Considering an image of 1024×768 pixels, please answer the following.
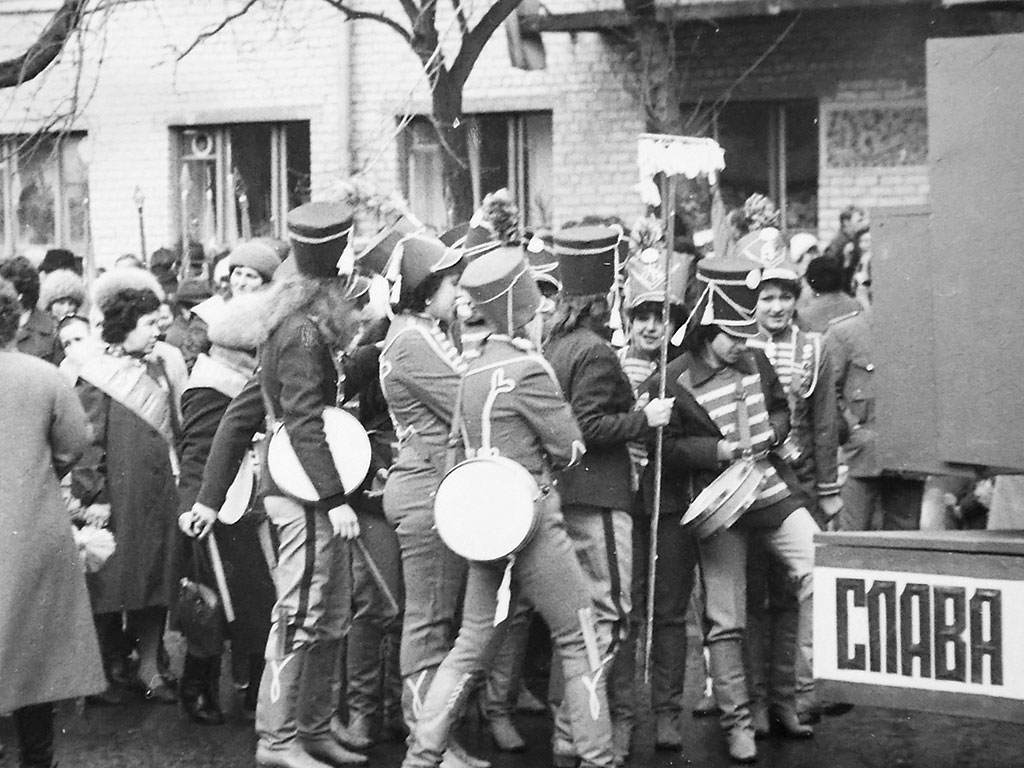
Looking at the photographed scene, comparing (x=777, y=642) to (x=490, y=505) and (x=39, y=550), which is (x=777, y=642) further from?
(x=39, y=550)

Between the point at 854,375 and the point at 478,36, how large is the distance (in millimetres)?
4798

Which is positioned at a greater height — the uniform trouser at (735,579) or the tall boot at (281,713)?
the uniform trouser at (735,579)

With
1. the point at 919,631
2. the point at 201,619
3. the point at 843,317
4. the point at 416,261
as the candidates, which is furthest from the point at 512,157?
the point at 919,631

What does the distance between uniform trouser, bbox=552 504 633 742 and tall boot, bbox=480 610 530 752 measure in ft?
1.21

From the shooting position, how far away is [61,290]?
10555 millimetres

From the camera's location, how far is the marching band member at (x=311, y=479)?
7016mm

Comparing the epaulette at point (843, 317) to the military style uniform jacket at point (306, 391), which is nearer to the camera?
the military style uniform jacket at point (306, 391)

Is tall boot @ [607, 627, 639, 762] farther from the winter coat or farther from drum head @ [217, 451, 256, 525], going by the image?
the winter coat

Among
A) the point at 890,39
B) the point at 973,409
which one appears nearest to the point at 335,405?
the point at 973,409

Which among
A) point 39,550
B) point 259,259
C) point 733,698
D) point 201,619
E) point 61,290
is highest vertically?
point 259,259

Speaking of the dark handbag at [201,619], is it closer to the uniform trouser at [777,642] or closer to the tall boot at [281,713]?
the tall boot at [281,713]

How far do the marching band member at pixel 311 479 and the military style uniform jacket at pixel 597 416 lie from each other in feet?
2.83

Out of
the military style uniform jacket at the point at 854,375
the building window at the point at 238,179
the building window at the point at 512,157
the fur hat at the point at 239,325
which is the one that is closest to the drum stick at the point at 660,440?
the fur hat at the point at 239,325

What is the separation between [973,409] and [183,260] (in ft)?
39.3
